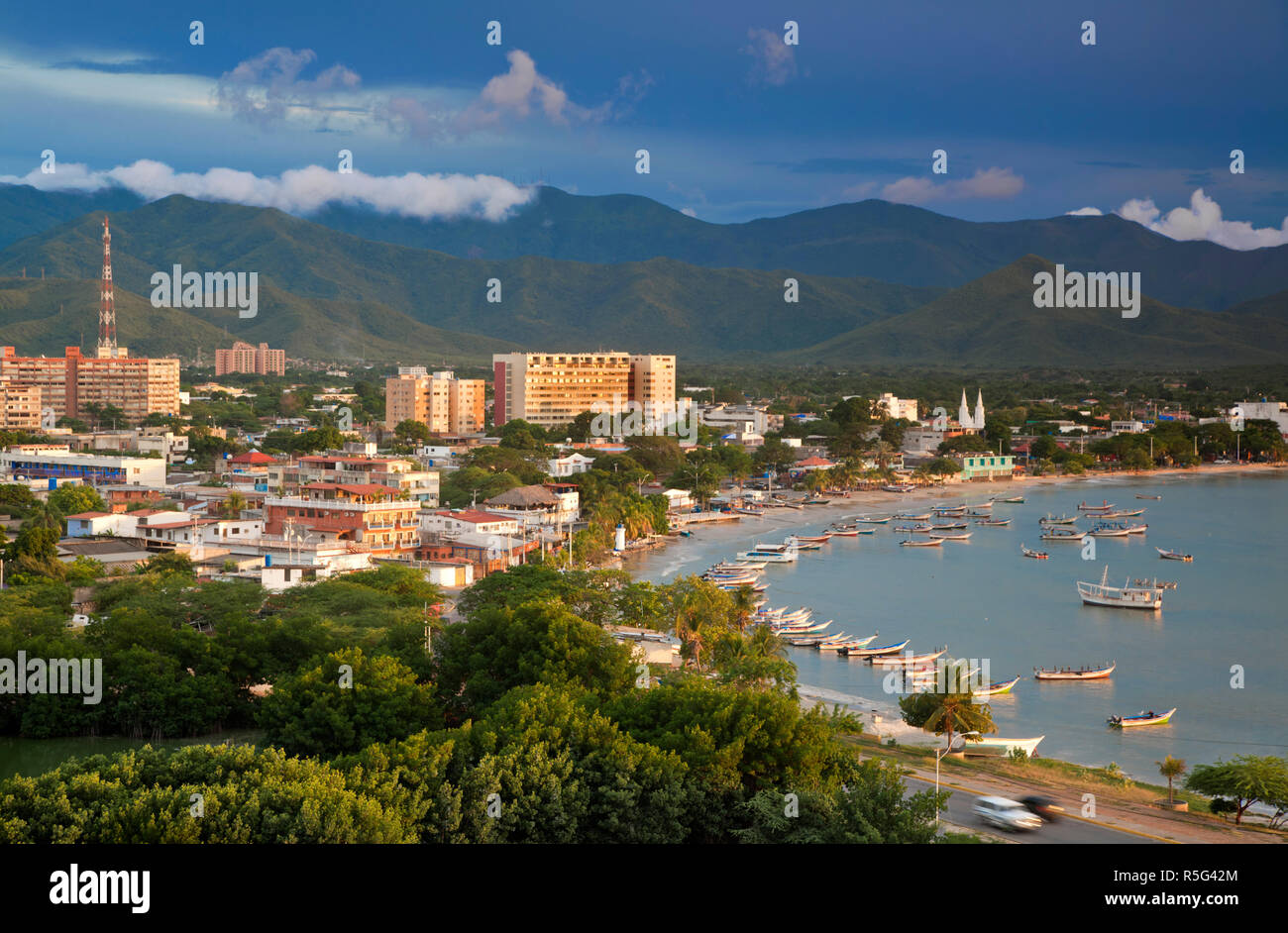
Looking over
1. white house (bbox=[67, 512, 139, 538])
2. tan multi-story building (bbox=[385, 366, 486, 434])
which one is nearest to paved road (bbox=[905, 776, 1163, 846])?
white house (bbox=[67, 512, 139, 538])

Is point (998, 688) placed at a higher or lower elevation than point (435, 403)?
lower

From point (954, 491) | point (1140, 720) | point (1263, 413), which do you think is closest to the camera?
point (1140, 720)

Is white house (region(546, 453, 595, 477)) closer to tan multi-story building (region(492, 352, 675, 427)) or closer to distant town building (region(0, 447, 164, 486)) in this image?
distant town building (region(0, 447, 164, 486))

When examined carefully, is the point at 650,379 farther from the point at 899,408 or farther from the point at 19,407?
the point at 19,407

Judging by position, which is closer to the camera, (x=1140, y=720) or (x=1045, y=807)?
(x=1045, y=807)

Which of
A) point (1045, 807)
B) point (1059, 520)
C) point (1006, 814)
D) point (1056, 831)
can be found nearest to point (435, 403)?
point (1059, 520)

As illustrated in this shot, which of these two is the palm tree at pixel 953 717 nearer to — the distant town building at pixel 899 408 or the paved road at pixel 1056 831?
the paved road at pixel 1056 831
